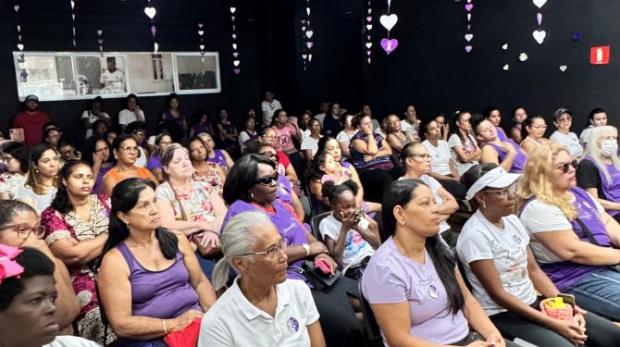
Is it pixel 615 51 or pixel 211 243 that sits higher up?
pixel 615 51

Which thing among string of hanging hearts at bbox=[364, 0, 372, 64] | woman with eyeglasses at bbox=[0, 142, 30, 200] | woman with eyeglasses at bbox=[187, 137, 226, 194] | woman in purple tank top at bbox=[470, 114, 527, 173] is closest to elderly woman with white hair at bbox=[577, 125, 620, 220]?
woman in purple tank top at bbox=[470, 114, 527, 173]

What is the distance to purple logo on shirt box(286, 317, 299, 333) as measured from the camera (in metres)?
2.02

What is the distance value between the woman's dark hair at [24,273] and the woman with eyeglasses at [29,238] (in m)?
0.74

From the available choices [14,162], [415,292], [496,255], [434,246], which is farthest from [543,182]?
[14,162]

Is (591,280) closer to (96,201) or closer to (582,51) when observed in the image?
(96,201)

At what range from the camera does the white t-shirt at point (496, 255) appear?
2.55 meters

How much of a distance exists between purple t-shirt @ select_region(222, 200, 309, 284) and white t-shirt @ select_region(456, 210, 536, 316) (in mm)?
892

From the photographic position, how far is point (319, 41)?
456 inches

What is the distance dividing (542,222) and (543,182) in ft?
0.92

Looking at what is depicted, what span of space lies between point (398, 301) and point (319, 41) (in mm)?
10075

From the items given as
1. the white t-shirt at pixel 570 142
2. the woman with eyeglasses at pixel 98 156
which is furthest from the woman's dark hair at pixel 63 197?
the white t-shirt at pixel 570 142

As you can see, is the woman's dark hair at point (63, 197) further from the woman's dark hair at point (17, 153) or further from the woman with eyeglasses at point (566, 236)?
the woman with eyeglasses at point (566, 236)

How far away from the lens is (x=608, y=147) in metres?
4.41

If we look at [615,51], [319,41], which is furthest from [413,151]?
[319,41]
